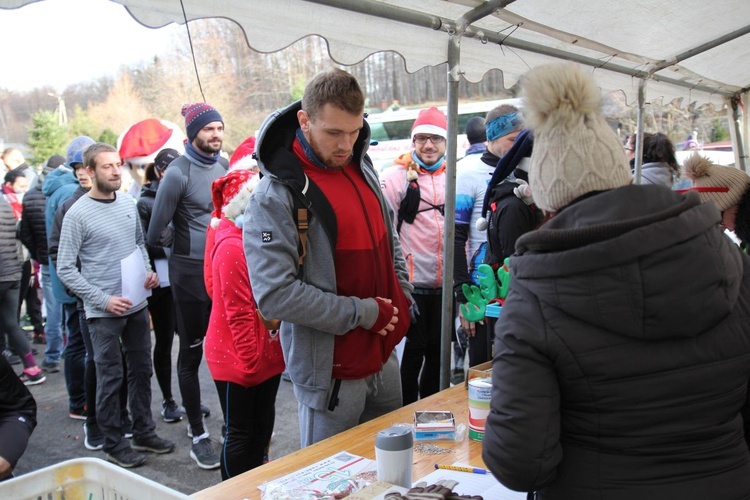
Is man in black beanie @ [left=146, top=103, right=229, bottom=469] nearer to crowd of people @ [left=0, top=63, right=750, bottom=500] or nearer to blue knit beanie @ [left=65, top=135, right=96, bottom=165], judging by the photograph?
crowd of people @ [left=0, top=63, right=750, bottom=500]

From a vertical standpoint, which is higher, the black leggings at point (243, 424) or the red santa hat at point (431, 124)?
the red santa hat at point (431, 124)

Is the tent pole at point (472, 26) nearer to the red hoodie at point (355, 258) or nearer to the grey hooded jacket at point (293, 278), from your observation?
the grey hooded jacket at point (293, 278)

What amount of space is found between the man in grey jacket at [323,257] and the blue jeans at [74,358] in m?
2.89

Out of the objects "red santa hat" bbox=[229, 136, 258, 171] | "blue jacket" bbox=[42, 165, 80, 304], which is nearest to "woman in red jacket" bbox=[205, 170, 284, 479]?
"red santa hat" bbox=[229, 136, 258, 171]

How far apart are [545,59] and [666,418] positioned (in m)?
2.52

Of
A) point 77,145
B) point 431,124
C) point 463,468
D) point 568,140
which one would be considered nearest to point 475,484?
point 463,468

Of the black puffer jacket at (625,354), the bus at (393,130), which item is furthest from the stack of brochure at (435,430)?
the bus at (393,130)

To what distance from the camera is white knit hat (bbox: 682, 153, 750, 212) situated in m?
3.01

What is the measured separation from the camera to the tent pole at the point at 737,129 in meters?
5.78

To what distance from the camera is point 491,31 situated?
2.81m

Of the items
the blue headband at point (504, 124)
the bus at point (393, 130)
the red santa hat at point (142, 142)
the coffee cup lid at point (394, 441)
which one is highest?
the bus at point (393, 130)

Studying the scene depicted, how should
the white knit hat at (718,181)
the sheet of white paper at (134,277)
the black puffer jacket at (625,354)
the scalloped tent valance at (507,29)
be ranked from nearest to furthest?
the black puffer jacket at (625,354), the scalloped tent valance at (507,29), the white knit hat at (718,181), the sheet of white paper at (134,277)

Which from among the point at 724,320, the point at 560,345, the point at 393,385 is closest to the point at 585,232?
the point at 560,345

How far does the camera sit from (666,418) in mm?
1115
